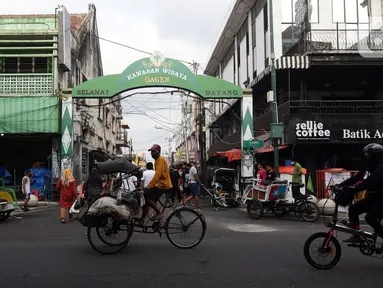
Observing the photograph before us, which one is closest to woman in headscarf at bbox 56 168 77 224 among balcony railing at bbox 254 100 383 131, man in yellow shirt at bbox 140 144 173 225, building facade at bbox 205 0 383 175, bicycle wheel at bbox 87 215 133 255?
bicycle wheel at bbox 87 215 133 255

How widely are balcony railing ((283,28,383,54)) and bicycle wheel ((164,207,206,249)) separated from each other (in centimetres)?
1348

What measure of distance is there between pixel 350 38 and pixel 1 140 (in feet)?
59.9

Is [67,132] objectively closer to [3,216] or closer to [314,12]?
[3,216]

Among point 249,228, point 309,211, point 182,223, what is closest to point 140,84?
point 309,211

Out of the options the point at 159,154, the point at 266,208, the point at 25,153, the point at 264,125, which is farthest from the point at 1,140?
the point at 159,154

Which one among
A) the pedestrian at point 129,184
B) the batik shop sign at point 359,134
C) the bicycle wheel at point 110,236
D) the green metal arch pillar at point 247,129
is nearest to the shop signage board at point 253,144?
the green metal arch pillar at point 247,129

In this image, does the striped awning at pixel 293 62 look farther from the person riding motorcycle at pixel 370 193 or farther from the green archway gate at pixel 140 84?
the person riding motorcycle at pixel 370 193

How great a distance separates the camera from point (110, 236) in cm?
786

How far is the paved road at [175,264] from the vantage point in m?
5.84

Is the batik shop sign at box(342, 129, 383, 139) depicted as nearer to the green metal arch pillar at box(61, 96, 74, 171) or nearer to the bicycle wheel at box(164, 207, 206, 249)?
the green metal arch pillar at box(61, 96, 74, 171)

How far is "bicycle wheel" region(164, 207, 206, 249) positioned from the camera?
26.2 ft

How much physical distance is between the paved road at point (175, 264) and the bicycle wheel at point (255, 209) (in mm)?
2816

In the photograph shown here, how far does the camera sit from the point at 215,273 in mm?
6270

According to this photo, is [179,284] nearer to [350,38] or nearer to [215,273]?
[215,273]
